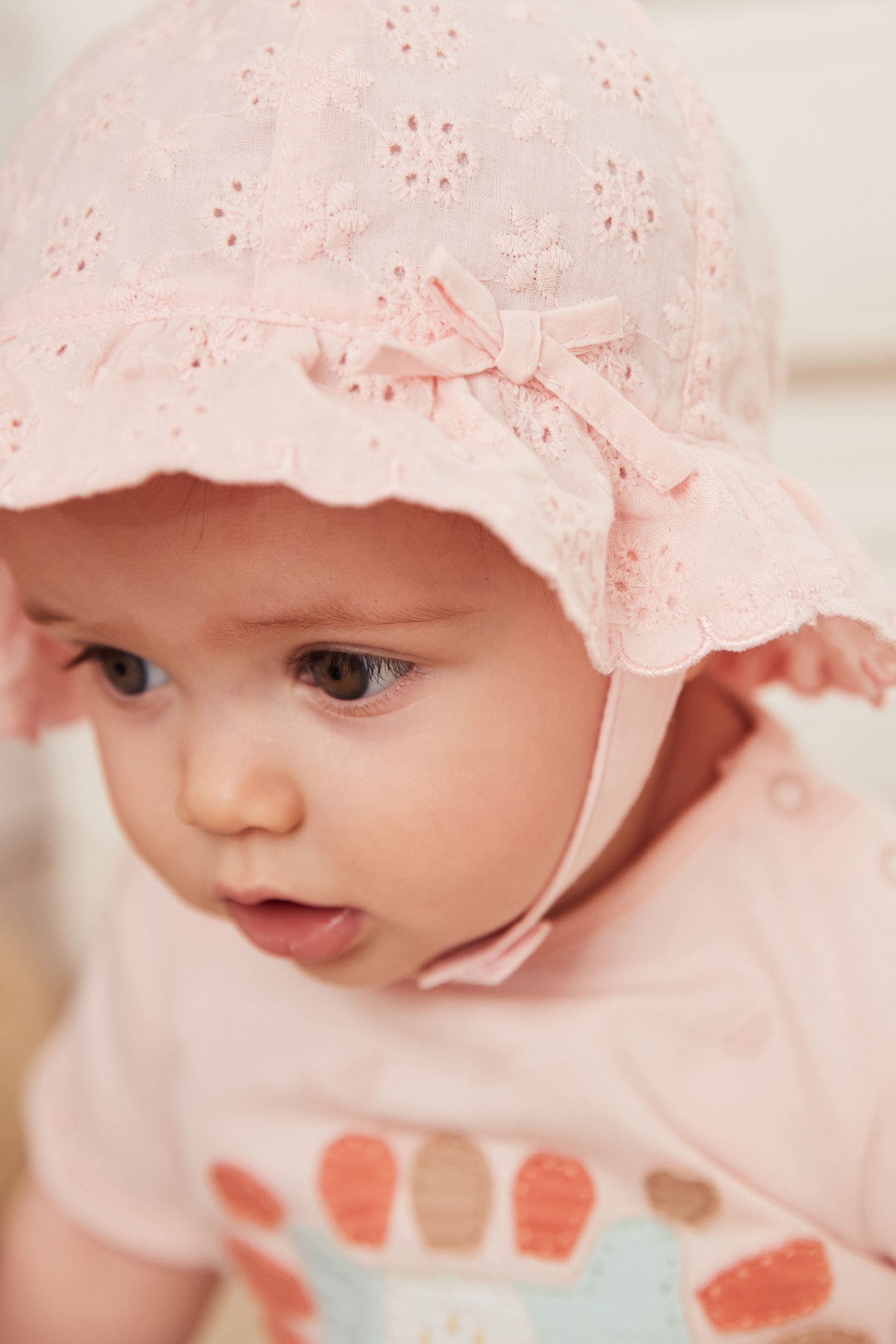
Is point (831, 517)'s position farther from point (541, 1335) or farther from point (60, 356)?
point (541, 1335)

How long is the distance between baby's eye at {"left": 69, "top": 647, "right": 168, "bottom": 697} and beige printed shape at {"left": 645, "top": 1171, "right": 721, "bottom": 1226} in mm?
420

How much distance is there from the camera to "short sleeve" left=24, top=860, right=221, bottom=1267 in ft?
3.17

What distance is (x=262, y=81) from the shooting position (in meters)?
0.58

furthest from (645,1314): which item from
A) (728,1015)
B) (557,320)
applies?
(557,320)

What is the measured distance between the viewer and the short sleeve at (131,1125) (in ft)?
3.17

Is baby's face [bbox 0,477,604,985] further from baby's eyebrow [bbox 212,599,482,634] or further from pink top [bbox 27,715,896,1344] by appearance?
pink top [bbox 27,715,896,1344]

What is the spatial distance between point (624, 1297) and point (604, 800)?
1.05 feet

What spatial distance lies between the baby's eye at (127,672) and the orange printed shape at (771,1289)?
0.49m

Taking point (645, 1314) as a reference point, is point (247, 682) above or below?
above

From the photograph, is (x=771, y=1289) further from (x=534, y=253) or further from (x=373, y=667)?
(x=534, y=253)

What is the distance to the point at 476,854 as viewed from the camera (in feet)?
2.12

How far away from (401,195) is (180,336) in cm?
12

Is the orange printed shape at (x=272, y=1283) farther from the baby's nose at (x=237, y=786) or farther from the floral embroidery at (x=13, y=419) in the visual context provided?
the floral embroidery at (x=13, y=419)

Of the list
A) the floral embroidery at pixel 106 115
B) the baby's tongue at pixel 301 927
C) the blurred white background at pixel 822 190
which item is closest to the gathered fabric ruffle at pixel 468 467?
the floral embroidery at pixel 106 115
